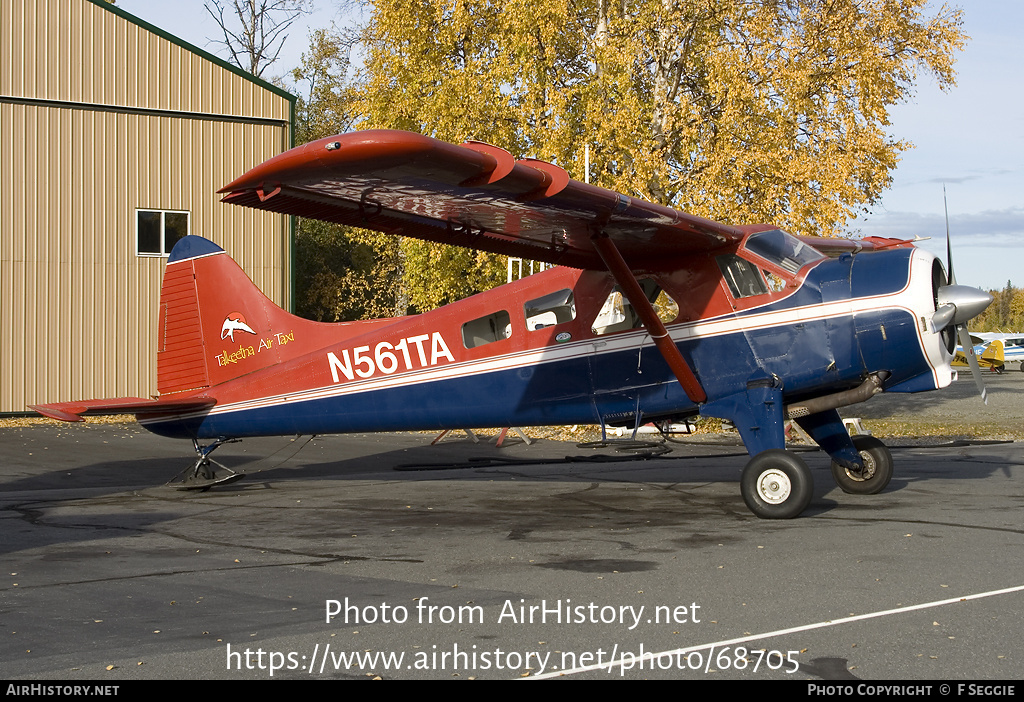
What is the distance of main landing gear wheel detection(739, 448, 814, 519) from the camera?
9.23 meters

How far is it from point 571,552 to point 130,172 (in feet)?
61.2

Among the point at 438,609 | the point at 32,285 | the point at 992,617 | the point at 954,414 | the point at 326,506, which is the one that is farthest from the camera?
the point at 954,414

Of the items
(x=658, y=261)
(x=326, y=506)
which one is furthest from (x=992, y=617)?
(x=326, y=506)

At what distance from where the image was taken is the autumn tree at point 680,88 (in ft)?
73.5

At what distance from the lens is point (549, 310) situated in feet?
35.3

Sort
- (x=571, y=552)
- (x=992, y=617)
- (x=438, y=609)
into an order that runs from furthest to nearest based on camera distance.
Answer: (x=571, y=552), (x=438, y=609), (x=992, y=617)

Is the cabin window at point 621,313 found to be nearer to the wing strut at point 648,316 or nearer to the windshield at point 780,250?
the wing strut at point 648,316

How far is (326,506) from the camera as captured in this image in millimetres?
10992

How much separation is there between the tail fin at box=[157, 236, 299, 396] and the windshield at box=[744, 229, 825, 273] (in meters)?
5.51

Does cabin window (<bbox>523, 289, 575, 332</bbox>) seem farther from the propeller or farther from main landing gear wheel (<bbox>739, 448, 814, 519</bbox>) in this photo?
the propeller

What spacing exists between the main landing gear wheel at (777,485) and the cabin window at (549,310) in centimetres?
255

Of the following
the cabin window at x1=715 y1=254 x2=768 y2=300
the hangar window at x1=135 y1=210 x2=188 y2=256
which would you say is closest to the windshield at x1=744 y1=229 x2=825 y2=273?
the cabin window at x1=715 y1=254 x2=768 y2=300

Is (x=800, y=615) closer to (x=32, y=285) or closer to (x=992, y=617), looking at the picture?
(x=992, y=617)

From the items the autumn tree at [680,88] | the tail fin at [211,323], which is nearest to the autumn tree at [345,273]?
the autumn tree at [680,88]
